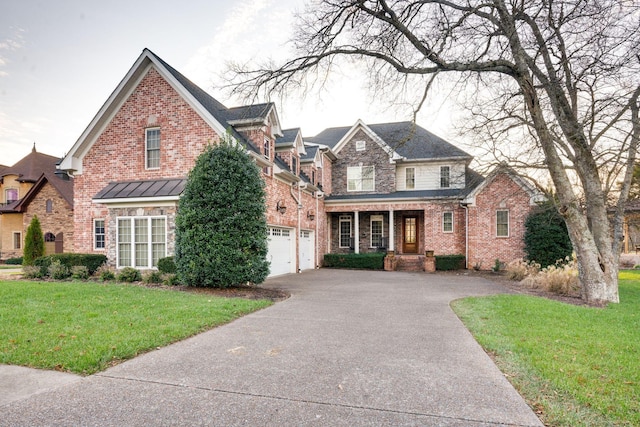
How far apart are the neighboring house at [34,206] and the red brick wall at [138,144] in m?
9.33

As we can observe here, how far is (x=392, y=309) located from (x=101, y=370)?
6.00m

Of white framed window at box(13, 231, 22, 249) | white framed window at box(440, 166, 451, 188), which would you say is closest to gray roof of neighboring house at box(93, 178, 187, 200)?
white framed window at box(440, 166, 451, 188)

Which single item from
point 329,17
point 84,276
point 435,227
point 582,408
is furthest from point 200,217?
point 435,227

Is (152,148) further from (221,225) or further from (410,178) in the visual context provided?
(410,178)

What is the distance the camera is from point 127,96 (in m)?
14.4

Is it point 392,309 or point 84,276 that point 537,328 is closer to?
point 392,309

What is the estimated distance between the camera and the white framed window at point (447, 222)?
69.4ft

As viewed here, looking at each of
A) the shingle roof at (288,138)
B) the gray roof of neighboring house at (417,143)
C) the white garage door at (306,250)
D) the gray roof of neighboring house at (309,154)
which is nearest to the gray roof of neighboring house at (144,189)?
the shingle roof at (288,138)

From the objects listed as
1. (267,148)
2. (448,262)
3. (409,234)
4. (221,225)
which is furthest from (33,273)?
(409,234)

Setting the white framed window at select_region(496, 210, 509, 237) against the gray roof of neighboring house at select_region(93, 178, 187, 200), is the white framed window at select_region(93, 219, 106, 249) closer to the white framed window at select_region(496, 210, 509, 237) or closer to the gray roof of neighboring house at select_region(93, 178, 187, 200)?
the gray roof of neighboring house at select_region(93, 178, 187, 200)

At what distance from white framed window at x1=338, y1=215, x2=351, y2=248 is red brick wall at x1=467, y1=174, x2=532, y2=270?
7.43m

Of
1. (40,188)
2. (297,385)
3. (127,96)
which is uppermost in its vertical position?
(127,96)

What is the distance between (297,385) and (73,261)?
12.6 meters

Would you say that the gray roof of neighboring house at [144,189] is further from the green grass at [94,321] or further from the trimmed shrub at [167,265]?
the green grass at [94,321]
